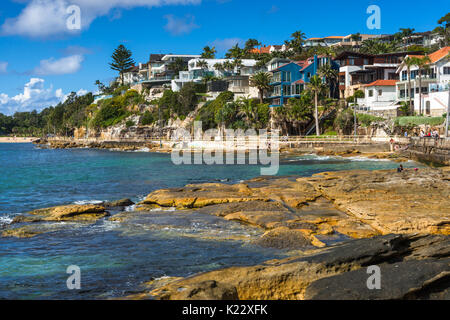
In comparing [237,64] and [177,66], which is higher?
[177,66]

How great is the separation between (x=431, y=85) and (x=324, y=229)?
58.2 m

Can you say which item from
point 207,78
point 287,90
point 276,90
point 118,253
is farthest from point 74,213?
point 207,78

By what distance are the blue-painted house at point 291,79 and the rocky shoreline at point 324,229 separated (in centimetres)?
5764

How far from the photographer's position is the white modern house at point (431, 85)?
63125 millimetres

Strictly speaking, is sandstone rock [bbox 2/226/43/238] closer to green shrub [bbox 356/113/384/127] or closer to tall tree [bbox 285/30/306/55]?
green shrub [bbox 356/113/384/127]

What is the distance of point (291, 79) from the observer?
8875cm

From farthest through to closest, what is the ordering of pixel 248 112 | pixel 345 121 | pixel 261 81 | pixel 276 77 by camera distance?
pixel 276 77
pixel 261 81
pixel 248 112
pixel 345 121

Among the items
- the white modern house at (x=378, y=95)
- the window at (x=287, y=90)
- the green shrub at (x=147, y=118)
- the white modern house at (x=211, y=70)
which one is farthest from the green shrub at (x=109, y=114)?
the white modern house at (x=378, y=95)

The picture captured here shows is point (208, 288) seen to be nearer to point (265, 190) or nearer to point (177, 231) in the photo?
point (177, 231)

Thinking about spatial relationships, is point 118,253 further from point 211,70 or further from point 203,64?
point 211,70

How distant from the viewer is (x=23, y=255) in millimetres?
16172

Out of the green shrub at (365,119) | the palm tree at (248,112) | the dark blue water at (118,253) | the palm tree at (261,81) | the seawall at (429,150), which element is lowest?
the dark blue water at (118,253)

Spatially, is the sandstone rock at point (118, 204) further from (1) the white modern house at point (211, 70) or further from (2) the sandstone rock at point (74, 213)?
(1) the white modern house at point (211, 70)

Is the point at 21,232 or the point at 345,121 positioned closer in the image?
the point at 21,232
